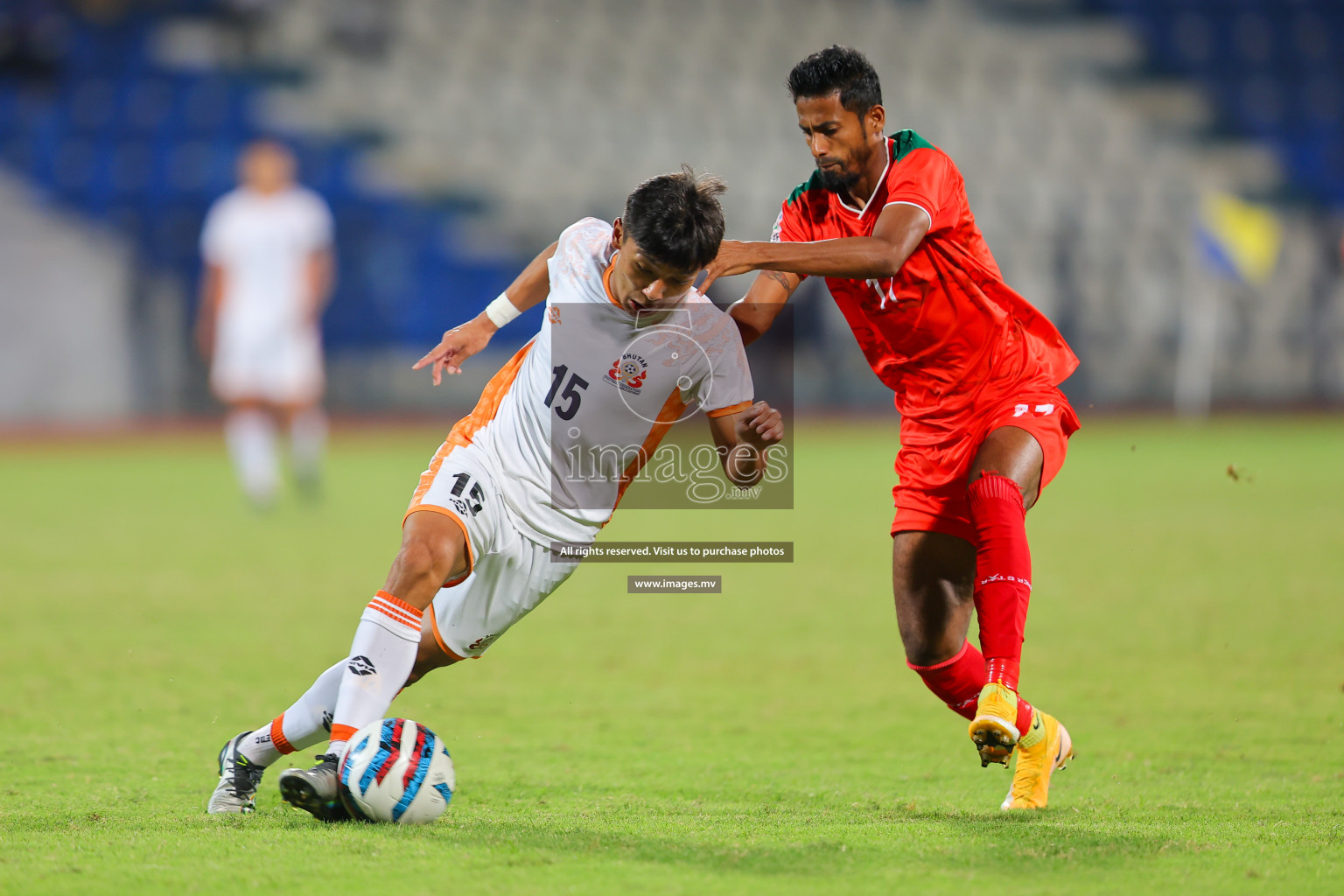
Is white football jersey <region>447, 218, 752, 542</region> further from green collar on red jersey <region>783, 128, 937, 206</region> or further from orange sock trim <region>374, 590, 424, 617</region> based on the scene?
green collar on red jersey <region>783, 128, 937, 206</region>

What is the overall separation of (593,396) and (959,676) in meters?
1.57

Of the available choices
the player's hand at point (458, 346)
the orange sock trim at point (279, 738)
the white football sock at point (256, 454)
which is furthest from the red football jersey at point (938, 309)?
the white football sock at point (256, 454)

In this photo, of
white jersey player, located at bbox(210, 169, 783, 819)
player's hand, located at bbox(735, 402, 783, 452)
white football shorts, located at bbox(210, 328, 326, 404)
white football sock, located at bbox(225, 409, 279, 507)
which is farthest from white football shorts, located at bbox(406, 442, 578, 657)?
white football shorts, located at bbox(210, 328, 326, 404)

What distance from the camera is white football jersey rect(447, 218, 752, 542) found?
411cm

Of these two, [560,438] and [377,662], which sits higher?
[560,438]

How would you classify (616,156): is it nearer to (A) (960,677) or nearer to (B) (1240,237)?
(B) (1240,237)

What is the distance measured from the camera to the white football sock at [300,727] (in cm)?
399

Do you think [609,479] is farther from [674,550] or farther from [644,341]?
[674,550]

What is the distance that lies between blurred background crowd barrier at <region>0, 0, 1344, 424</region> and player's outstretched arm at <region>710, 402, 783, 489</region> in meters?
13.2

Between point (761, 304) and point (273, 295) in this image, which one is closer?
point (761, 304)

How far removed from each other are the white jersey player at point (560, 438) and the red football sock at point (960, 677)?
3.31ft

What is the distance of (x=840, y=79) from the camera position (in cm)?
418

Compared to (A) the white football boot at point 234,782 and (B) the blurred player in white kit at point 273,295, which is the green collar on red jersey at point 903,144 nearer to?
A: (A) the white football boot at point 234,782

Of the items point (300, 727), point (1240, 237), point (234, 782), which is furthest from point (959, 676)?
point (1240, 237)
